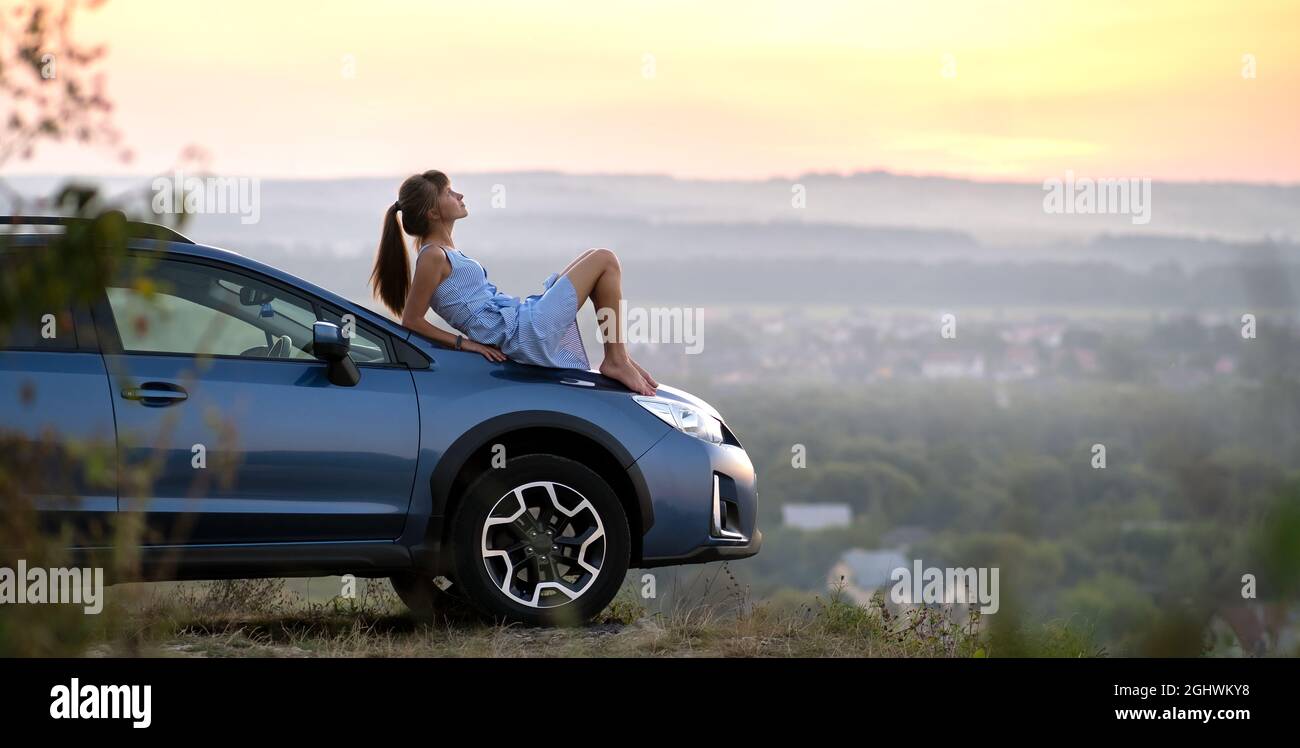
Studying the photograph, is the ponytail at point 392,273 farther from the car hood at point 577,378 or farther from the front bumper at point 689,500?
the front bumper at point 689,500

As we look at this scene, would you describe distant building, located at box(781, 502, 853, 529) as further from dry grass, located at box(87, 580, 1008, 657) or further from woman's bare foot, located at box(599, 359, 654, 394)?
woman's bare foot, located at box(599, 359, 654, 394)

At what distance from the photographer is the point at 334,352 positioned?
5.76 metres

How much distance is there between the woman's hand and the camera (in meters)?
6.30

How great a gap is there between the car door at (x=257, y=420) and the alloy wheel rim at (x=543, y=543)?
435 millimetres

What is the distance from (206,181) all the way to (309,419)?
324cm

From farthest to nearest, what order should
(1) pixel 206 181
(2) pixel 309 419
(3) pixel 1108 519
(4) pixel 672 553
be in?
1. (3) pixel 1108 519
2. (4) pixel 672 553
3. (2) pixel 309 419
4. (1) pixel 206 181

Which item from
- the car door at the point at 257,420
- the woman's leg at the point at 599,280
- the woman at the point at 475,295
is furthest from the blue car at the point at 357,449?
the woman's leg at the point at 599,280

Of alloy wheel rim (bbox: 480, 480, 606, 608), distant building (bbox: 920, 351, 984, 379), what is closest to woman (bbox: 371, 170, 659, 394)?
alloy wheel rim (bbox: 480, 480, 606, 608)

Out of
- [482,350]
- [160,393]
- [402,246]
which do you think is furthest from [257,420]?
[402,246]

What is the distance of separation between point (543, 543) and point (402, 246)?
1.80 meters

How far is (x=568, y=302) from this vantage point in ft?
22.4
